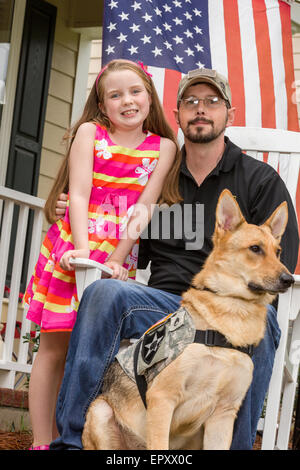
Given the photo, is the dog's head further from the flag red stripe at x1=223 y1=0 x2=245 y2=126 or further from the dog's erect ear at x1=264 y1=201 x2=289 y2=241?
the flag red stripe at x1=223 y1=0 x2=245 y2=126

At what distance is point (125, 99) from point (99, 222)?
22.0 inches

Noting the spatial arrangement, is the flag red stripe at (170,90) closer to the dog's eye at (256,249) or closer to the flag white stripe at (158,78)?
the flag white stripe at (158,78)

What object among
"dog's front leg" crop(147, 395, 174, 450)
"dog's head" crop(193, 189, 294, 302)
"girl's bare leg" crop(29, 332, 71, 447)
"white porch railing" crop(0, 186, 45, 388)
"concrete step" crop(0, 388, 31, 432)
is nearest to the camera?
"dog's front leg" crop(147, 395, 174, 450)

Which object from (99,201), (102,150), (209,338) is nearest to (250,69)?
(102,150)

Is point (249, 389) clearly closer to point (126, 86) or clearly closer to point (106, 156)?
point (106, 156)

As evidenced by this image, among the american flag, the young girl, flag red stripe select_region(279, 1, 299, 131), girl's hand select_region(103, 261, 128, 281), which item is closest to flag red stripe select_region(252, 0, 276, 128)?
the american flag

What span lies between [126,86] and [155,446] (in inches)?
64.9

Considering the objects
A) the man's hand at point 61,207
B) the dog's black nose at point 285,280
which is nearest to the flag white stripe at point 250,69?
the man's hand at point 61,207

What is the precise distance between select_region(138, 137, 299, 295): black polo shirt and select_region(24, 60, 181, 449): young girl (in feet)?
0.37

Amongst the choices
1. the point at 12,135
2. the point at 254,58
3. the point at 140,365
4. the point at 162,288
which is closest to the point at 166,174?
the point at 162,288

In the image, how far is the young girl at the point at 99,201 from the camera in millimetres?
3119

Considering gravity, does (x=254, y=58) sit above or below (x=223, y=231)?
above

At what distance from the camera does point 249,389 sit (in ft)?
8.41

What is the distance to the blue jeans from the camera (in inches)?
102
